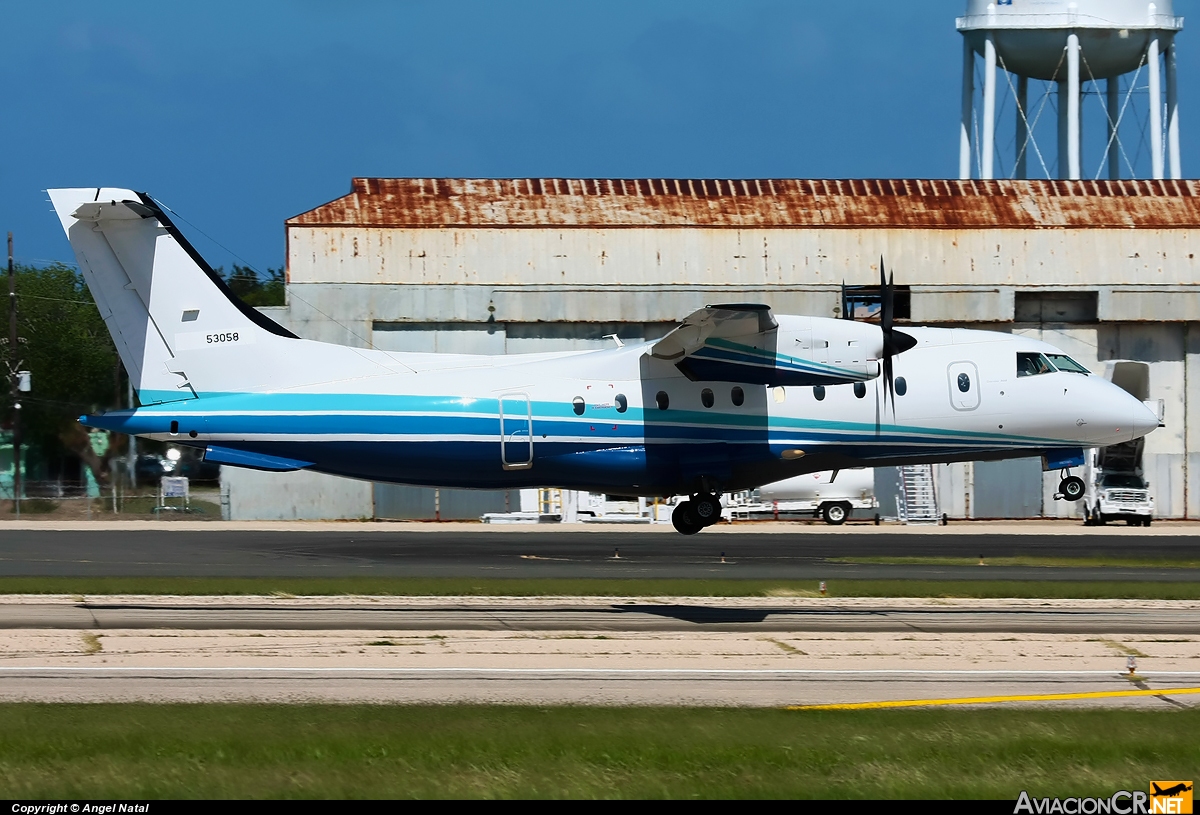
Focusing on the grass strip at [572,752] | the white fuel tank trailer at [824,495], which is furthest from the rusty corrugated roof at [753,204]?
the grass strip at [572,752]

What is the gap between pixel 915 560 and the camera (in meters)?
43.7

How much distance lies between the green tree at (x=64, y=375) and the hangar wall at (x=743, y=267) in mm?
8931

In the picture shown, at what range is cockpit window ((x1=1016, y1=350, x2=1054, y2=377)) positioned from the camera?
28516mm

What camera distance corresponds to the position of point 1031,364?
94.0 feet

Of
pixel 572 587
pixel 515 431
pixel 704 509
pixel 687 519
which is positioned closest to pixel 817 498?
pixel 572 587

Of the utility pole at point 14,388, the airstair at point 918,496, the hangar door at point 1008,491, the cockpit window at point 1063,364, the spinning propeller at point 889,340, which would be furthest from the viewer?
the hangar door at point 1008,491

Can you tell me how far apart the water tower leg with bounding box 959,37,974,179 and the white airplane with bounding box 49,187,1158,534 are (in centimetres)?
5210

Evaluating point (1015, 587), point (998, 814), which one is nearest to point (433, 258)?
point (1015, 587)

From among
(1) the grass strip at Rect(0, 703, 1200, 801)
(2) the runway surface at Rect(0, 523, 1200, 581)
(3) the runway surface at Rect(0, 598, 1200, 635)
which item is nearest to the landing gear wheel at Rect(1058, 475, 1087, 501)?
(3) the runway surface at Rect(0, 598, 1200, 635)

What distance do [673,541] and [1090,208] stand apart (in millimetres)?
31753

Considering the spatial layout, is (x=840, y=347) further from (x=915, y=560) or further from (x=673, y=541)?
(x=673, y=541)

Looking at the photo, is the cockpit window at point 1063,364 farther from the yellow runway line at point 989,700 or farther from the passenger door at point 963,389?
the yellow runway line at point 989,700

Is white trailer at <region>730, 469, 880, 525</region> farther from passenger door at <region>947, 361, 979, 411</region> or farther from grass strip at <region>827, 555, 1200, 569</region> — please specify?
passenger door at <region>947, 361, 979, 411</region>

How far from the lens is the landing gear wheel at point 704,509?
27906mm
